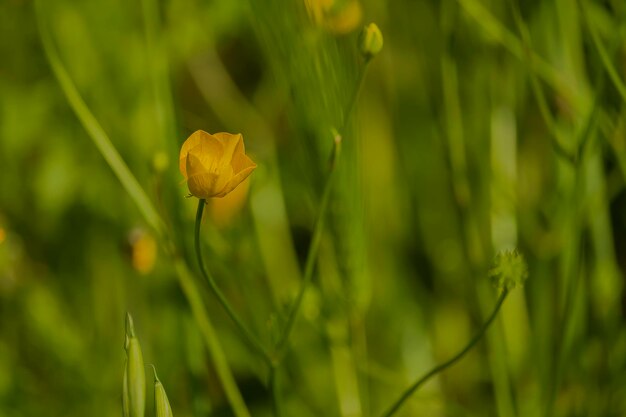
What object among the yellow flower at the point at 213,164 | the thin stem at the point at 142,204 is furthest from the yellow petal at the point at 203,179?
the thin stem at the point at 142,204

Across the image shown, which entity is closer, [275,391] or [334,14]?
[275,391]

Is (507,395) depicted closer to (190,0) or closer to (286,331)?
(286,331)

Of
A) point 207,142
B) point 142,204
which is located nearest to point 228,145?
point 207,142

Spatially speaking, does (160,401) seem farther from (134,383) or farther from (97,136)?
(97,136)

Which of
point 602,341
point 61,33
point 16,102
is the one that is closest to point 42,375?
point 16,102

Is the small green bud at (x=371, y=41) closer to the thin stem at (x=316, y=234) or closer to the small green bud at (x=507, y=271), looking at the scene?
the thin stem at (x=316, y=234)

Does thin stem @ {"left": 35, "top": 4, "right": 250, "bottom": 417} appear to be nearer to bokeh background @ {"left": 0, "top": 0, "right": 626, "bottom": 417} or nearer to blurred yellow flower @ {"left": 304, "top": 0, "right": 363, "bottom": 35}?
bokeh background @ {"left": 0, "top": 0, "right": 626, "bottom": 417}
